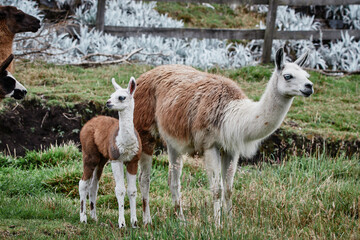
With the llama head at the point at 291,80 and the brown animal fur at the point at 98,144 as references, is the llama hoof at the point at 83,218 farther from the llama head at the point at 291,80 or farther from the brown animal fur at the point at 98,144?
the llama head at the point at 291,80

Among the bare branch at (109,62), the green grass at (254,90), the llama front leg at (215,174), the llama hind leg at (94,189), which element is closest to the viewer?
the llama front leg at (215,174)

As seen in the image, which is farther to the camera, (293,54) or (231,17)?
(231,17)

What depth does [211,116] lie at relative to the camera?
539 centimetres

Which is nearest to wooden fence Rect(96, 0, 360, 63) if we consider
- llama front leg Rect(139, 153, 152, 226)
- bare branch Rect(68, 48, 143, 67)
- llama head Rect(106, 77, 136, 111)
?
bare branch Rect(68, 48, 143, 67)

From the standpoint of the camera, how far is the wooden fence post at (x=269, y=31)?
12.1 m

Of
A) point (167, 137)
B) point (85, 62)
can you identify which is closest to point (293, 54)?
point (85, 62)

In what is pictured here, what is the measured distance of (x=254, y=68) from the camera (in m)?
11.5

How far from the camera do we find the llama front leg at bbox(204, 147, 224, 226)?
16.9 ft

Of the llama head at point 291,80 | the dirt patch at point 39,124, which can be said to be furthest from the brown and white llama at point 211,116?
the dirt patch at point 39,124

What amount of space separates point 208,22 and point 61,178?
969 cm

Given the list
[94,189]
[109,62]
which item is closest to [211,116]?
[94,189]

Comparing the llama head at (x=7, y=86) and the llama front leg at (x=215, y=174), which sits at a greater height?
the llama head at (x=7, y=86)

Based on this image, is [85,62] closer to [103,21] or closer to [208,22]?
[103,21]

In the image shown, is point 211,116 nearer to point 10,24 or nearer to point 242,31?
point 10,24
